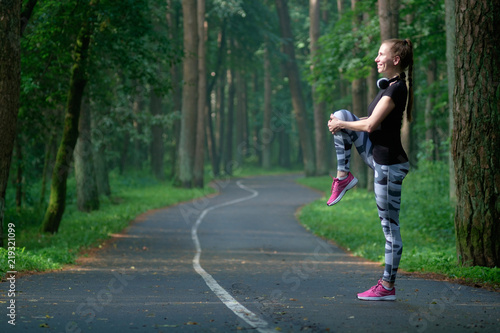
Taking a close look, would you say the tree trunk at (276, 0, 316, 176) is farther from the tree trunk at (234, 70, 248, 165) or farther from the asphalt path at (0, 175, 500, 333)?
the asphalt path at (0, 175, 500, 333)

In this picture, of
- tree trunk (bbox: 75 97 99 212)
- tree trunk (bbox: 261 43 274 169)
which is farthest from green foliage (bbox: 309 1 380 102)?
tree trunk (bbox: 261 43 274 169)

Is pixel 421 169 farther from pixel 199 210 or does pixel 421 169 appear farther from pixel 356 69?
pixel 199 210

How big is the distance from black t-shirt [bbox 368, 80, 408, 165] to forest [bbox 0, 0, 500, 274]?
339 centimetres

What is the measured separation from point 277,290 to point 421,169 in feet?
63.0

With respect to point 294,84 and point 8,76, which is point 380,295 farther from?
point 294,84

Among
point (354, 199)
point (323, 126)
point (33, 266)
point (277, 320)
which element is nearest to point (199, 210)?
point (354, 199)

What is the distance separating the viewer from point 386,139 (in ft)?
21.6

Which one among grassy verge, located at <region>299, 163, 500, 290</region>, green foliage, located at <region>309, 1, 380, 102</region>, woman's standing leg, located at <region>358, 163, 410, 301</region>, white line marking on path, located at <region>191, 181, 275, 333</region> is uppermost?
green foliage, located at <region>309, 1, 380, 102</region>

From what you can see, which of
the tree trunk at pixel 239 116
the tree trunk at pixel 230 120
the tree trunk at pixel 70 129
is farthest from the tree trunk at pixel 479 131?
the tree trunk at pixel 239 116

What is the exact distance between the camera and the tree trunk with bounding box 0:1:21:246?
11.1 m

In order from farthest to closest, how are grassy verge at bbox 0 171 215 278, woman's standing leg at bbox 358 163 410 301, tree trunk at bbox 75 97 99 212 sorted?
tree trunk at bbox 75 97 99 212, grassy verge at bbox 0 171 215 278, woman's standing leg at bbox 358 163 410 301

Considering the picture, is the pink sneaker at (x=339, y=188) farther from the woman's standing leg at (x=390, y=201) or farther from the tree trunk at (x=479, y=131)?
the tree trunk at (x=479, y=131)

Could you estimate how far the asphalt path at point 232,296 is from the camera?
586 centimetres

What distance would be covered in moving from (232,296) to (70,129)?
438 inches
